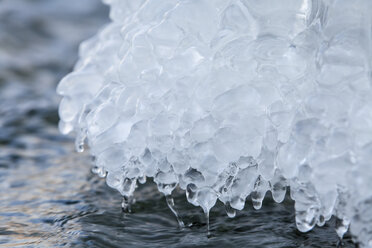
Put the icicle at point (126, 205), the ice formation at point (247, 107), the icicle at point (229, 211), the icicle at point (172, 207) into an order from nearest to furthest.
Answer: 1. the ice formation at point (247, 107)
2. the icicle at point (229, 211)
3. the icicle at point (172, 207)
4. the icicle at point (126, 205)

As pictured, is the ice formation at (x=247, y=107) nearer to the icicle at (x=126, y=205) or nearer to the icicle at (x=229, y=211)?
the icicle at (x=229, y=211)

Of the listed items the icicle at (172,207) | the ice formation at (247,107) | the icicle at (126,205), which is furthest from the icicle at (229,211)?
the icicle at (126,205)

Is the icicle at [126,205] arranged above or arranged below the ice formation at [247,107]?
below

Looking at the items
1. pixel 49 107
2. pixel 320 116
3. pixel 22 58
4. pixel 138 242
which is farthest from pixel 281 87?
pixel 22 58

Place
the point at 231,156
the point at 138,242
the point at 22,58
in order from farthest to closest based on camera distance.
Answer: the point at 22,58 → the point at 138,242 → the point at 231,156

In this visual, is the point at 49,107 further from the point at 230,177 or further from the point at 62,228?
the point at 230,177

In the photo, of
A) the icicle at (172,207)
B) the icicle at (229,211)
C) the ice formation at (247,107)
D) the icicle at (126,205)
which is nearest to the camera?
the ice formation at (247,107)
